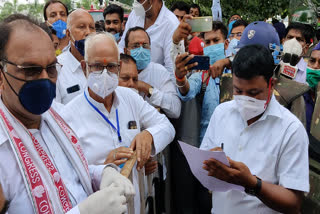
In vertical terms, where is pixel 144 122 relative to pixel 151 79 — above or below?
below

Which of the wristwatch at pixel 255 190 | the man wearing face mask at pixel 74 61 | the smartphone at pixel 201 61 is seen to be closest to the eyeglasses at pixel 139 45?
the man wearing face mask at pixel 74 61

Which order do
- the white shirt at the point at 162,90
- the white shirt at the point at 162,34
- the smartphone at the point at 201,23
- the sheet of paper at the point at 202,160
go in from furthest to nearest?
1. the white shirt at the point at 162,34
2. the white shirt at the point at 162,90
3. the smartphone at the point at 201,23
4. the sheet of paper at the point at 202,160

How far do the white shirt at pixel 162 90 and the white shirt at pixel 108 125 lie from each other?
565mm

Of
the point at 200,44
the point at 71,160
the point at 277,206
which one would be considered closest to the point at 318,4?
the point at 200,44

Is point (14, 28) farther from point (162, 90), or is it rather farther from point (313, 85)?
point (313, 85)

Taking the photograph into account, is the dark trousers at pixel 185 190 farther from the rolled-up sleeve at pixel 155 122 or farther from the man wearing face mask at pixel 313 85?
the man wearing face mask at pixel 313 85

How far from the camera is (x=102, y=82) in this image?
8.13 feet

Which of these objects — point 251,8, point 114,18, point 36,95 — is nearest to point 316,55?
point 36,95

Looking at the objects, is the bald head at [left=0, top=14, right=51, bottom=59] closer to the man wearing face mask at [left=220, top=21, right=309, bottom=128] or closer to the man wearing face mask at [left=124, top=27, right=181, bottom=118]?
the man wearing face mask at [left=124, top=27, right=181, bottom=118]

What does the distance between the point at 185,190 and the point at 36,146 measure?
7.46 feet

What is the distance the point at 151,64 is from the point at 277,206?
229 cm

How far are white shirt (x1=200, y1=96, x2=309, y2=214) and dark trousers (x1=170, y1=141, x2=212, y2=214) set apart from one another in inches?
41.6

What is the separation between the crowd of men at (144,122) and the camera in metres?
1.54

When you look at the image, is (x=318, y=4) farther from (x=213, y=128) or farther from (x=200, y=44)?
(x=213, y=128)
